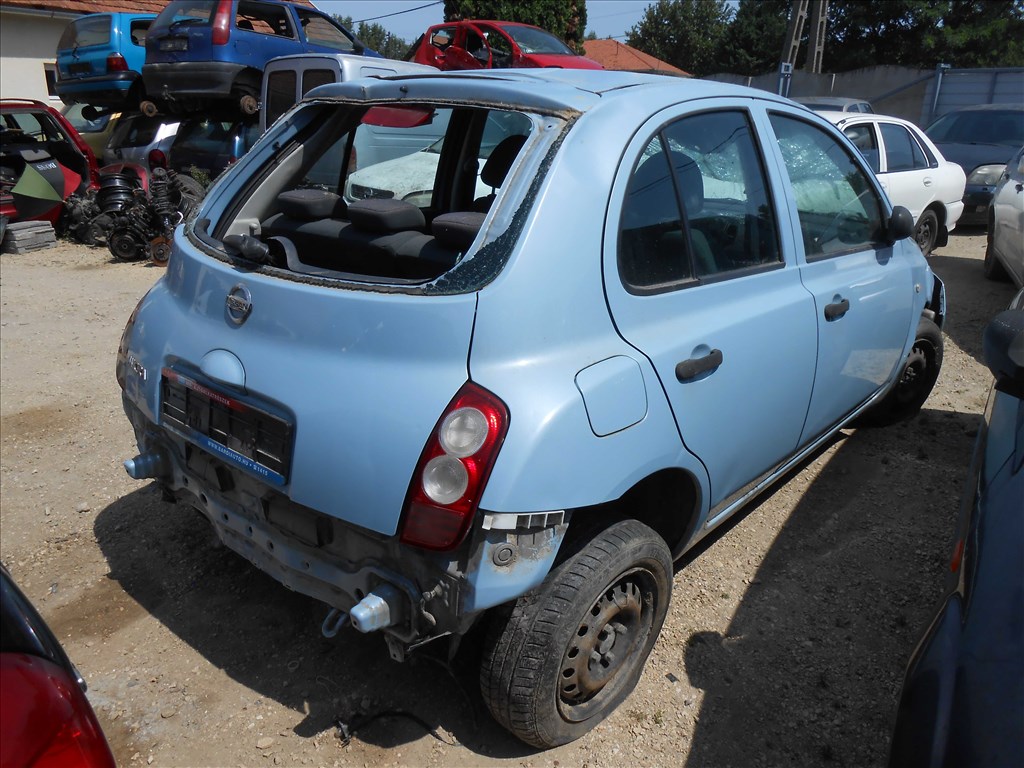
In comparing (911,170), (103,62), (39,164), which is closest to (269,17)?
(103,62)

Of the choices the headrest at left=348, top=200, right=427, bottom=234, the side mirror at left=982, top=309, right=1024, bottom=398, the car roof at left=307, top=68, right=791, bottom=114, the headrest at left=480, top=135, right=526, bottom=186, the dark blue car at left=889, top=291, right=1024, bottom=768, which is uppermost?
the car roof at left=307, top=68, right=791, bottom=114

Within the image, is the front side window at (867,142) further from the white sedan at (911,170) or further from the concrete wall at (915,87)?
the concrete wall at (915,87)

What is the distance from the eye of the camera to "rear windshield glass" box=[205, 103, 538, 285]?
255 cm

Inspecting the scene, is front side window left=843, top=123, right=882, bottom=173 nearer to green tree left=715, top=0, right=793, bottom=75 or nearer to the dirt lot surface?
the dirt lot surface

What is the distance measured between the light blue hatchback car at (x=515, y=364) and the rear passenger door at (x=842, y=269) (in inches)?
1.2

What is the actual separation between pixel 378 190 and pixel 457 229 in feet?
4.47

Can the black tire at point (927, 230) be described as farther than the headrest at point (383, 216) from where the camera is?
Yes

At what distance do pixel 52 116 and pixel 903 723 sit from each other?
1204cm

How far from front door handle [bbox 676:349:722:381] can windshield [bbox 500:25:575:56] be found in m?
10.7

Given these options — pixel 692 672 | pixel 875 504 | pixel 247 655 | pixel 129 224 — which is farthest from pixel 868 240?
pixel 129 224

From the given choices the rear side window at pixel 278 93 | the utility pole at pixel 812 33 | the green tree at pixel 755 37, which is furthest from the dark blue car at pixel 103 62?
the green tree at pixel 755 37

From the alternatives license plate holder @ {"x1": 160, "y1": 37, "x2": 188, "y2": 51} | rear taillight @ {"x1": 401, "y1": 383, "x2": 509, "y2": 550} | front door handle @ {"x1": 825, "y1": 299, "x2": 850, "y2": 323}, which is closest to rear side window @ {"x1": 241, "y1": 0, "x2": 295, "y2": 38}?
license plate holder @ {"x1": 160, "y1": 37, "x2": 188, "y2": 51}

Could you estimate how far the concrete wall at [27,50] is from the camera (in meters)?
19.5

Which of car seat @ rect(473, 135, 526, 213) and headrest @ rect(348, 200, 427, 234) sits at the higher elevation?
car seat @ rect(473, 135, 526, 213)
